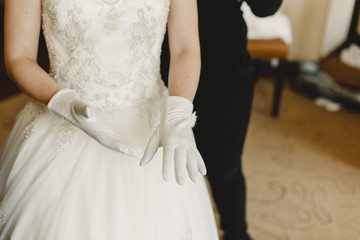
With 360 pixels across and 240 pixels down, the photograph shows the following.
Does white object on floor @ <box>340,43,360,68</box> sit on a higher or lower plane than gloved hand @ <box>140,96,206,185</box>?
lower

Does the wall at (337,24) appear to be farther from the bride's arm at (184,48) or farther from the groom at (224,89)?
the bride's arm at (184,48)

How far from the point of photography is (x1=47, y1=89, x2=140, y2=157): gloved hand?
762 mm

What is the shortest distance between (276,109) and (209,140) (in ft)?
4.65

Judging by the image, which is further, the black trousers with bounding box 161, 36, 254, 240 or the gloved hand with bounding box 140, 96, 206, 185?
the black trousers with bounding box 161, 36, 254, 240

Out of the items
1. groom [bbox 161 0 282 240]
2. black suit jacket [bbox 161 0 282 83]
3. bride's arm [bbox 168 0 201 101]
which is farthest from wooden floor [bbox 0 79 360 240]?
bride's arm [bbox 168 0 201 101]

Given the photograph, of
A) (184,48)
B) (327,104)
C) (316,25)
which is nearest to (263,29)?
(327,104)

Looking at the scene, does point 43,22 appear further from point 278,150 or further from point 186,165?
point 278,150

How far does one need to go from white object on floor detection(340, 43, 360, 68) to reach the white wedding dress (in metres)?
2.18

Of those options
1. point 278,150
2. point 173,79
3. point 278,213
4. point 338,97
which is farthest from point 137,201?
point 338,97

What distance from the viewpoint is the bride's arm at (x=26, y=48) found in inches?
34.2

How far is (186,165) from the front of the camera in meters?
0.77

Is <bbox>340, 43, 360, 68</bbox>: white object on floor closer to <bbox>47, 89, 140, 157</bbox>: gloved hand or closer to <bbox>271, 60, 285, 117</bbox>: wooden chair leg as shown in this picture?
<bbox>271, 60, 285, 117</bbox>: wooden chair leg

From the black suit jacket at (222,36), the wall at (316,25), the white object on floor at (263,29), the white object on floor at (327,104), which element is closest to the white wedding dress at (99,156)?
the black suit jacket at (222,36)

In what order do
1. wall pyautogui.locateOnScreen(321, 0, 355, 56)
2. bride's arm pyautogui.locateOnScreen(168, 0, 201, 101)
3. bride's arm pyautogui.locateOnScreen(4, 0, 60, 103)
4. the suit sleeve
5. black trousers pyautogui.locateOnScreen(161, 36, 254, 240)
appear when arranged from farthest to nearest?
wall pyautogui.locateOnScreen(321, 0, 355, 56), black trousers pyautogui.locateOnScreen(161, 36, 254, 240), the suit sleeve, bride's arm pyautogui.locateOnScreen(168, 0, 201, 101), bride's arm pyautogui.locateOnScreen(4, 0, 60, 103)
